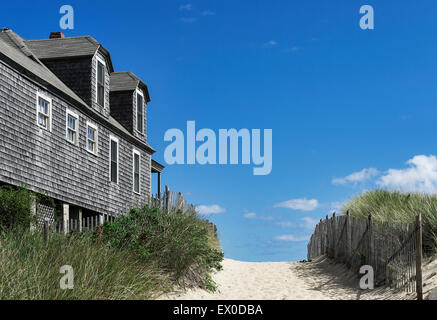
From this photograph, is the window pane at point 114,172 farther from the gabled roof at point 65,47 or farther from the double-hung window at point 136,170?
the gabled roof at point 65,47

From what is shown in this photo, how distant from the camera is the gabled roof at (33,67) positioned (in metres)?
19.4

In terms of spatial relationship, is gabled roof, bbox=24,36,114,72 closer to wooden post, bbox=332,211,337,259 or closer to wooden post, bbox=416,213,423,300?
wooden post, bbox=332,211,337,259

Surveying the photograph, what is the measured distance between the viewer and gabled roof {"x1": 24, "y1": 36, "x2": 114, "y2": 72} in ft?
79.1

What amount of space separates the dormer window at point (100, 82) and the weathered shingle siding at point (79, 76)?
0.79 m

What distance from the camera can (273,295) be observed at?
52.2 feet

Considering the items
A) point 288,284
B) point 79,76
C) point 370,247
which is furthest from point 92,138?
point 370,247

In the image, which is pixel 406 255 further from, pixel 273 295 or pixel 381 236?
pixel 273 295

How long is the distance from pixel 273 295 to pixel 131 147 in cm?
1390

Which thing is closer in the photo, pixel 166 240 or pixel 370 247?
pixel 166 240

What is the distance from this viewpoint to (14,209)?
17.4m

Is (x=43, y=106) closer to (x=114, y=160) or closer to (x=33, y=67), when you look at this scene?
(x=33, y=67)

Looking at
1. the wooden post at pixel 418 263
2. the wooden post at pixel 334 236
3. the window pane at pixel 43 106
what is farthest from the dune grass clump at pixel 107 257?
the wooden post at pixel 418 263

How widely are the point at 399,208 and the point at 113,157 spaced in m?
12.7
